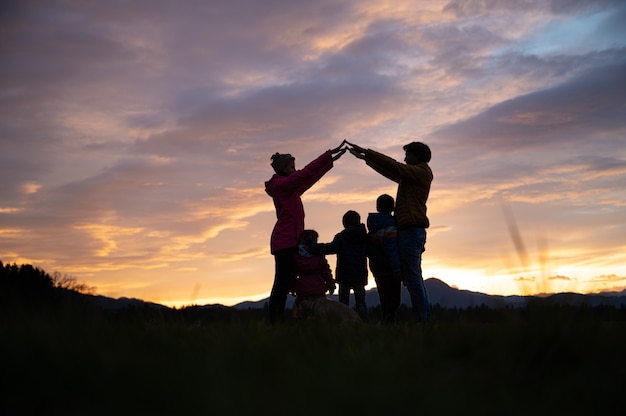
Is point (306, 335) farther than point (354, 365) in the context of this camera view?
Yes

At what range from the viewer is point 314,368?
432 centimetres

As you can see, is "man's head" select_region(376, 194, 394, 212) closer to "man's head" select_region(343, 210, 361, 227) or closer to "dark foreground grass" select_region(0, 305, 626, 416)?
"man's head" select_region(343, 210, 361, 227)

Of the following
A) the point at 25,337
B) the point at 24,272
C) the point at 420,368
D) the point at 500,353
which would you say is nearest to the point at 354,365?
the point at 420,368

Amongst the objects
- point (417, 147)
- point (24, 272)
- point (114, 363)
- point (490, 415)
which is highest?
point (417, 147)

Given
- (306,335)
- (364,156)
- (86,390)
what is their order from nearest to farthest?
(86,390)
(306,335)
(364,156)

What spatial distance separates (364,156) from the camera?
9812 millimetres

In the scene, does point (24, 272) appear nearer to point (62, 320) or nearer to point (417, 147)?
point (417, 147)

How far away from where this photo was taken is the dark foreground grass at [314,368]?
11.5ft

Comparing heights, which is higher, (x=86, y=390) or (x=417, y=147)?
(x=417, y=147)

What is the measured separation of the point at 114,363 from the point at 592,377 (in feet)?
10.1

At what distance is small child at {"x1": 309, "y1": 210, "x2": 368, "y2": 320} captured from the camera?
39.0 feet

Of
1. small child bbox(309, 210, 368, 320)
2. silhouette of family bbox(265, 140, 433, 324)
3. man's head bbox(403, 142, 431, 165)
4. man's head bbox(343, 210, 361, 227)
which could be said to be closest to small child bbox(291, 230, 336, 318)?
silhouette of family bbox(265, 140, 433, 324)

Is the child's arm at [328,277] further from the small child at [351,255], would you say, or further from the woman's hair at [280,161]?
the woman's hair at [280,161]

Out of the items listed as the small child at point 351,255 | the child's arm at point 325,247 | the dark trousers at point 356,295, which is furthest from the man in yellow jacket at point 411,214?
the dark trousers at point 356,295
